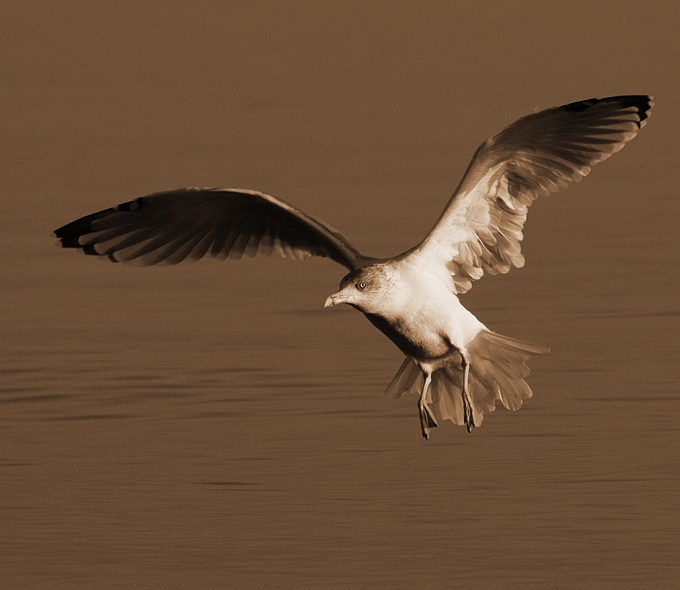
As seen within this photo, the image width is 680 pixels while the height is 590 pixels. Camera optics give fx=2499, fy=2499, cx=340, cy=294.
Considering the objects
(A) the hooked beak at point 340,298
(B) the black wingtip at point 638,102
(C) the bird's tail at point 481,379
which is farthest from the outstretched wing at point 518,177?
(A) the hooked beak at point 340,298

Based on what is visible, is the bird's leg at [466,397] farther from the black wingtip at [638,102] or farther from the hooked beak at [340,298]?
the black wingtip at [638,102]

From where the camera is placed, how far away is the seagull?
10055 mm

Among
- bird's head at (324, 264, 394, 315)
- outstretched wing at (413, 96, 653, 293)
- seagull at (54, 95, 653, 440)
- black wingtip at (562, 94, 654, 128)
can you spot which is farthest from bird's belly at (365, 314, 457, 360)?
black wingtip at (562, 94, 654, 128)

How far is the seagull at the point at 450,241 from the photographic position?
10.1 metres

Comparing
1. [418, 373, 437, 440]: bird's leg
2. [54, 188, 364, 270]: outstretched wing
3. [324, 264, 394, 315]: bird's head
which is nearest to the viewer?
[324, 264, 394, 315]: bird's head

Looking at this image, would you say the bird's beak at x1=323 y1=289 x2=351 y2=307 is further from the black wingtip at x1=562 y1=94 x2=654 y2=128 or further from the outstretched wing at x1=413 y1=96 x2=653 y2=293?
the black wingtip at x1=562 y1=94 x2=654 y2=128

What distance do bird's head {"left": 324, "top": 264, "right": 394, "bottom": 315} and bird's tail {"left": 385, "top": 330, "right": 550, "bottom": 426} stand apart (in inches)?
22.7

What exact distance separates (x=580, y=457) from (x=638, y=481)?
410mm

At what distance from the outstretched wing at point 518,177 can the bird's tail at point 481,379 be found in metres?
0.30

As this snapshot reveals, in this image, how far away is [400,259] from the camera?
10.1m

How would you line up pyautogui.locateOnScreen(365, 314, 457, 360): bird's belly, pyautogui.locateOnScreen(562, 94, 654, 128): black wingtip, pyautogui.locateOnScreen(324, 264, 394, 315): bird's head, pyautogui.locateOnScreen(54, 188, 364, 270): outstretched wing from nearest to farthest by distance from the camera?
pyautogui.locateOnScreen(324, 264, 394, 315): bird's head → pyautogui.locateOnScreen(365, 314, 457, 360): bird's belly → pyautogui.locateOnScreen(562, 94, 654, 128): black wingtip → pyautogui.locateOnScreen(54, 188, 364, 270): outstretched wing

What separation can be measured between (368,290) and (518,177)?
95cm

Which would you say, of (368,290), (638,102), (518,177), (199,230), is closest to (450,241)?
(518,177)

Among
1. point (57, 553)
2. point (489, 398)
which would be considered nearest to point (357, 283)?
point (489, 398)
